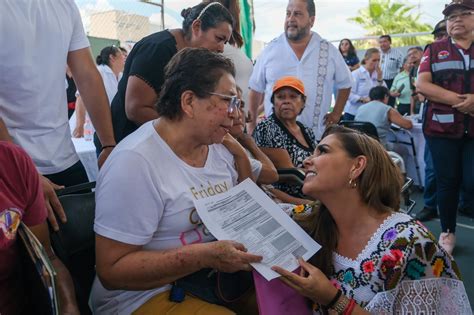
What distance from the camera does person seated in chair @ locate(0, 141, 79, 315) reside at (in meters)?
1.07

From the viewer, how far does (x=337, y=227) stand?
5.37 ft

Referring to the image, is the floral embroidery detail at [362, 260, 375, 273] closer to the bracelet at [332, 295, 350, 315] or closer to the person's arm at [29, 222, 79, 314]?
the bracelet at [332, 295, 350, 315]

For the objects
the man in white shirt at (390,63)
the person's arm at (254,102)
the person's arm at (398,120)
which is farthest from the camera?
the man in white shirt at (390,63)

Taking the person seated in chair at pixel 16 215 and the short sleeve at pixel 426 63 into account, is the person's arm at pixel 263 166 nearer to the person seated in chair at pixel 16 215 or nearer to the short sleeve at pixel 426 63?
the person seated in chair at pixel 16 215

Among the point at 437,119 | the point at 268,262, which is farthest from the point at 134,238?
the point at 437,119

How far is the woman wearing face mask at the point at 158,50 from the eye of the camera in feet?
6.64

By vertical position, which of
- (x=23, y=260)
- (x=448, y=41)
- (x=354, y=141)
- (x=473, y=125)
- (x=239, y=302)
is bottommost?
(x=239, y=302)

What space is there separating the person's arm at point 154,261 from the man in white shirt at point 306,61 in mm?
2418

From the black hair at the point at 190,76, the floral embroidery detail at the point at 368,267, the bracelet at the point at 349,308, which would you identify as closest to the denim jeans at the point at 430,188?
the floral embroidery detail at the point at 368,267

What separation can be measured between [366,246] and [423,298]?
0.25 meters

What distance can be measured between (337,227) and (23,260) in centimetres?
112

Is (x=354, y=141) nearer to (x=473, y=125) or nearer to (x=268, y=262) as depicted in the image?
(x=268, y=262)

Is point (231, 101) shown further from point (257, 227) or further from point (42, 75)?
point (42, 75)

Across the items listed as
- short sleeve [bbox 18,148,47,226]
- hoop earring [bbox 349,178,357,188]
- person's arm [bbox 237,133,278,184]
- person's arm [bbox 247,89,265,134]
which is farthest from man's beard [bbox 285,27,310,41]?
short sleeve [bbox 18,148,47,226]
